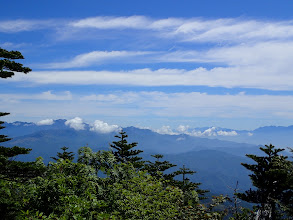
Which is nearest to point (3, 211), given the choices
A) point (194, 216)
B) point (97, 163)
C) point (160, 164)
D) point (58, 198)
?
point (58, 198)

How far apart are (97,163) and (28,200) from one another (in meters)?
4.73

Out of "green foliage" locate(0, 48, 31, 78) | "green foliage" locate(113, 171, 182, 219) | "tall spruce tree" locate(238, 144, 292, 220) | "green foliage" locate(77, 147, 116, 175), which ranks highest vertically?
"green foliage" locate(0, 48, 31, 78)

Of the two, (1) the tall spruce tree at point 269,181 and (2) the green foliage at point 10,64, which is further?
(1) the tall spruce tree at point 269,181

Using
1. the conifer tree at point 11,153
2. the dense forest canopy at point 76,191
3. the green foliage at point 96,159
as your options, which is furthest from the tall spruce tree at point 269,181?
the conifer tree at point 11,153

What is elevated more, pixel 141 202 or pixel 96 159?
pixel 96 159

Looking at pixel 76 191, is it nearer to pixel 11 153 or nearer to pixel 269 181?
pixel 11 153

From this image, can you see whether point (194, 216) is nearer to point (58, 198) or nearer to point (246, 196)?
point (58, 198)

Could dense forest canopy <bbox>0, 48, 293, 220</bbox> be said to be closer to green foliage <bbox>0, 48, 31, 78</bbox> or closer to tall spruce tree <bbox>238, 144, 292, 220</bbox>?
green foliage <bbox>0, 48, 31, 78</bbox>

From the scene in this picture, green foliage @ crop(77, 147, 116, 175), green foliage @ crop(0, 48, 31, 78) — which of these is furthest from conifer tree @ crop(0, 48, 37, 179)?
green foliage @ crop(77, 147, 116, 175)

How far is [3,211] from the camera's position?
709 cm

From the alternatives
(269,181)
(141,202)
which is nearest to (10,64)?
(141,202)

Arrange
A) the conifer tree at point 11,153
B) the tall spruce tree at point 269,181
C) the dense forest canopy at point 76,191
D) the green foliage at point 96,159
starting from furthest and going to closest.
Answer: the tall spruce tree at point 269,181 → the green foliage at point 96,159 → the conifer tree at point 11,153 → the dense forest canopy at point 76,191

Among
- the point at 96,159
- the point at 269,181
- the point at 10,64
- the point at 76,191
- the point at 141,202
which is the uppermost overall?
the point at 10,64

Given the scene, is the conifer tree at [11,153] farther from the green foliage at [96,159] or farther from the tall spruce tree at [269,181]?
the tall spruce tree at [269,181]
